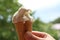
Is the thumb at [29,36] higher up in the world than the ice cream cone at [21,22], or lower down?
lower down

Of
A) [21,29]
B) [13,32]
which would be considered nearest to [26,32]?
[21,29]

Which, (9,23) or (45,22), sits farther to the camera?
(45,22)

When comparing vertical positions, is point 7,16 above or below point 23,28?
below

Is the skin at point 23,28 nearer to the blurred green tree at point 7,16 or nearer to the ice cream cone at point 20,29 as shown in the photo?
the ice cream cone at point 20,29

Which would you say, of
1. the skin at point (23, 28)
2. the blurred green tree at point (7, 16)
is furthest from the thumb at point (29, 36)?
the blurred green tree at point (7, 16)

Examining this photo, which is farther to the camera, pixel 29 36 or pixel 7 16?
pixel 7 16

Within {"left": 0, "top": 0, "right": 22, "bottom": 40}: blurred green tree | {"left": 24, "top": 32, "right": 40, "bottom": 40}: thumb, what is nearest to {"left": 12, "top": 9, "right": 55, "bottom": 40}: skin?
{"left": 24, "top": 32, "right": 40, "bottom": 40}: thumb

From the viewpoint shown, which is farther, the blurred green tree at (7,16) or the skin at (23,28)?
the blurred green tree at (7,16)

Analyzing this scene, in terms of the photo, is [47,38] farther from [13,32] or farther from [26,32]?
[13,32]

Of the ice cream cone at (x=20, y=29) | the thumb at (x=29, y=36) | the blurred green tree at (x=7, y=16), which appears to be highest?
the ice cream cone at (x=20, y=29)

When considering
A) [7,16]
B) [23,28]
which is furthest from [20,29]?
[7,16]

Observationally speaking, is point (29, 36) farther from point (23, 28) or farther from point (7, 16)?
point (7, 16)
